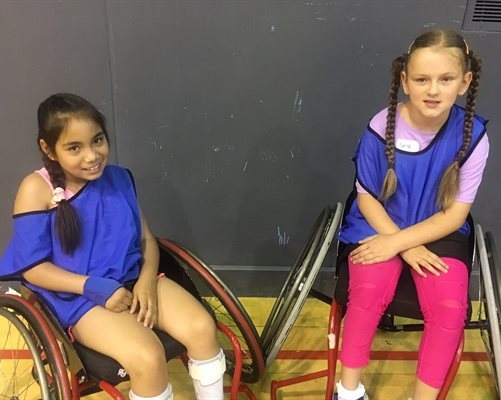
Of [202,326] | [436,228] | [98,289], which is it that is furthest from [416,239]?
[98,289]

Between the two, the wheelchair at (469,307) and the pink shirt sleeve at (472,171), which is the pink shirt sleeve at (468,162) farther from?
the wheelchair at (469,307)

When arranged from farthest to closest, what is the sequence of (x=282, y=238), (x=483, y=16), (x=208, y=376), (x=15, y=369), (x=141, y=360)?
(x=282, y=238) → (x=15, y=369) → (x=483, y=16) → (x=208, y=376) → (x=141, y=360)

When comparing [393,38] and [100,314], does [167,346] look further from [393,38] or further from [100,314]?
[393,38]

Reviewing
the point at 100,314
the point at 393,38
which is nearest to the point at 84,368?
the point at 100,314

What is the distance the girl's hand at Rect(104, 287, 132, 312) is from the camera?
1303 mm

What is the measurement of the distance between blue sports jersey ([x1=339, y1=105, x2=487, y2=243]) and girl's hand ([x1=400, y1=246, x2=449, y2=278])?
0.09 m

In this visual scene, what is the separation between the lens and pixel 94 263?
135 centimetres

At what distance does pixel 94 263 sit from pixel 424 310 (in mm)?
810

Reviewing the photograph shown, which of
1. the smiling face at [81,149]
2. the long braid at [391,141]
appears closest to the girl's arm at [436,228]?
the long braid at [391,141]

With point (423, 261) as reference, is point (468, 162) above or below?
above

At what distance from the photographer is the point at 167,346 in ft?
4.31

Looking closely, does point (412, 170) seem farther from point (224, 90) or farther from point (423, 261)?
point (224, 90)

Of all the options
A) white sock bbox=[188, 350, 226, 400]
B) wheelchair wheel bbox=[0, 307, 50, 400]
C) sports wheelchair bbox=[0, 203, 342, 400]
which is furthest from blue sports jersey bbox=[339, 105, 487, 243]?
wheelchair wheel bbox=[0, 307, 50, 400]

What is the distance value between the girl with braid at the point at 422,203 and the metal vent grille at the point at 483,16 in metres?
0.37
